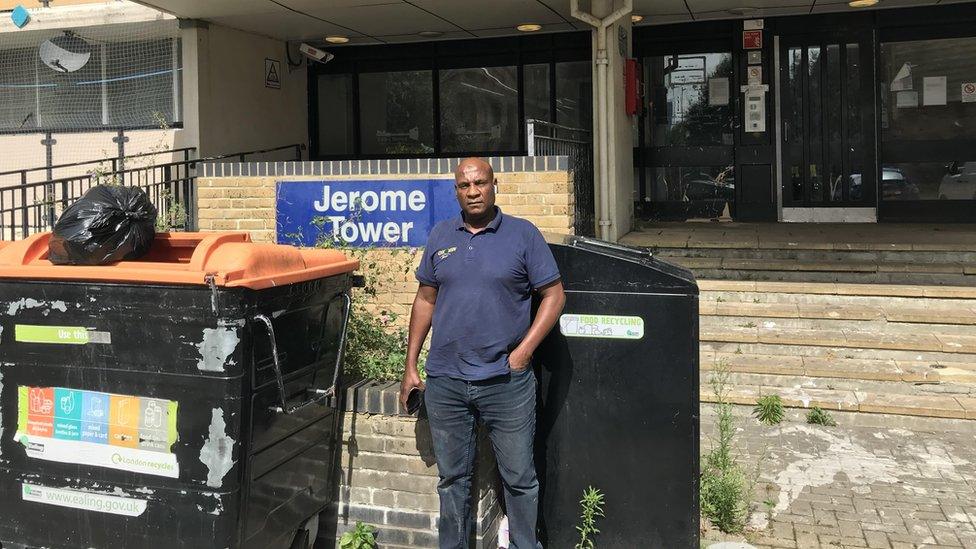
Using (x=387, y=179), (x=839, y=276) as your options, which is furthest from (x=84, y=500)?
(x=839, y=276)

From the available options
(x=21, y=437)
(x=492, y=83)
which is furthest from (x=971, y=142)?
(x=21, y=437)

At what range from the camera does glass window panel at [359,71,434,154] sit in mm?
11750

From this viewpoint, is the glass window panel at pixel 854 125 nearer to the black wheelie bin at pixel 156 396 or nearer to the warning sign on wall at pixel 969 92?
the warning sign on wall at pixel 969 92

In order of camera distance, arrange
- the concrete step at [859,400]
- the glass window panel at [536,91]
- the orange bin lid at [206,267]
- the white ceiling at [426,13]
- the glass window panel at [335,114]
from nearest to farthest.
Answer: the orange bin lid at [206,267], the concrete step at [859,400], the white ceiling at [426,13], the glass window panel at [536,91], the glass window panel at [335,114]

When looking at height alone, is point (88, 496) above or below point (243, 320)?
below

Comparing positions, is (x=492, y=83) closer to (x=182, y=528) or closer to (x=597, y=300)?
(x=597, y=300)

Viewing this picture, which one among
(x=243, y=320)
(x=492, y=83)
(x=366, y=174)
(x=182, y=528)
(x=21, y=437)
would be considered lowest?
(x=182, y=528)

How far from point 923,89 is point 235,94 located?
8.59 metres

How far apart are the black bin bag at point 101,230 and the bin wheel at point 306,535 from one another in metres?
1.36

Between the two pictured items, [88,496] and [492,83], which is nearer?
[88,496]

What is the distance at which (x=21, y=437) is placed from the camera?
10.4 ft

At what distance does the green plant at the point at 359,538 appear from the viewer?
11.7 ft

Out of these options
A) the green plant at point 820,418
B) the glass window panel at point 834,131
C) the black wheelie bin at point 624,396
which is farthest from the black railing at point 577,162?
the glass window panel at point 834,131

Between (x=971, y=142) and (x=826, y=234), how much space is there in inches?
123
